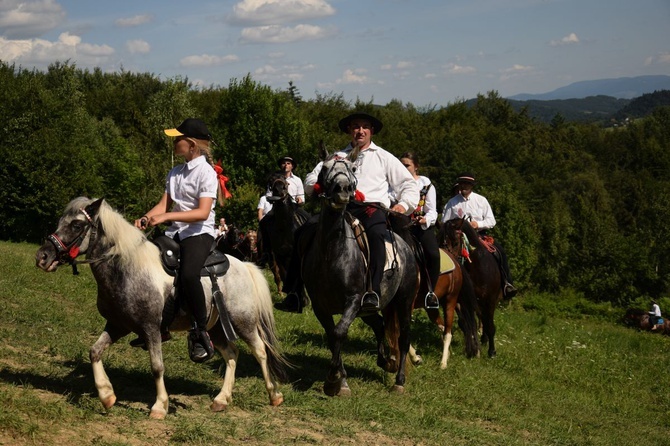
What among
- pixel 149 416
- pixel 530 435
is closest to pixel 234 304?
pixel 149 416

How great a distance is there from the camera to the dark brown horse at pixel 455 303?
12.7 m

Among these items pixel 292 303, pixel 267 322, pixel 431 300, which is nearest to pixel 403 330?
pixel 431 300

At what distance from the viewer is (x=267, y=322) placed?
834 centimetres

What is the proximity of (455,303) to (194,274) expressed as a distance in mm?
6993

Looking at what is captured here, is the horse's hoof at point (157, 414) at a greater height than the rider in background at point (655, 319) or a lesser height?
greater

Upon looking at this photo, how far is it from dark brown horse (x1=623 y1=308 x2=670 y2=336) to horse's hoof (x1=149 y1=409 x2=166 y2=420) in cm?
3123

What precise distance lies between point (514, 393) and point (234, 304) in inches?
199

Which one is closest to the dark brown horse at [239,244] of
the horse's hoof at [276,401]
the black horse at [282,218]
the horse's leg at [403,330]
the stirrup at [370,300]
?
the black horse at [282,218]

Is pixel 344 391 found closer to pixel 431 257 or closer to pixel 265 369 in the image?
pixel 265 369

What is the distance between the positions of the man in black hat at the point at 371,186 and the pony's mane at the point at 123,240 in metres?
2.67

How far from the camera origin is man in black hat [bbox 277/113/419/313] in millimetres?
9359

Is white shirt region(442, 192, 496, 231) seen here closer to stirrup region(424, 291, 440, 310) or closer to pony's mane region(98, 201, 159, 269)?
stirrup region(424, 291, 440, 310)

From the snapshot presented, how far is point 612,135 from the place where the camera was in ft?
335

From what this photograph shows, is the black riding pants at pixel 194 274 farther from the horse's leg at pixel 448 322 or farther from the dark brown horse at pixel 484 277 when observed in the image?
the dark brown horse at pixel 484 277
